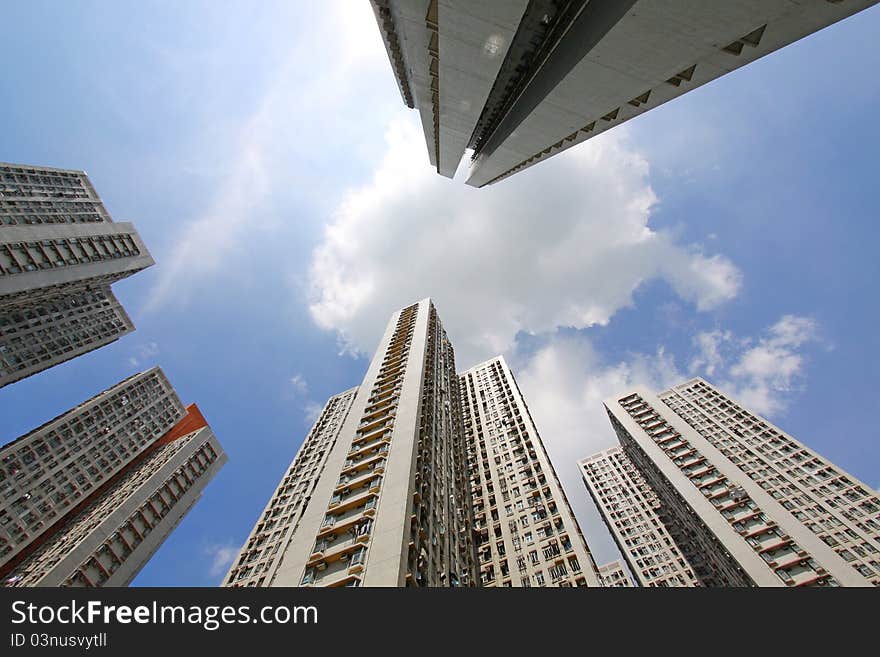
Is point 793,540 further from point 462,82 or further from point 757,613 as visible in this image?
point 462,82

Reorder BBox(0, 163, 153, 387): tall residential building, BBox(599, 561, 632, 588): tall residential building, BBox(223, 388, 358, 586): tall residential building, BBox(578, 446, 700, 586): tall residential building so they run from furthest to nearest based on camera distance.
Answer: BBox(599, 561, 632, 588): tall residential building < BBox(578, 446, 700, 586): tall residential building < BBox(0, 163, 153, 387): tall residential building < BBox(223, 388, 358, 586): tall residential building

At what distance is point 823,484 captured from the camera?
169 feet

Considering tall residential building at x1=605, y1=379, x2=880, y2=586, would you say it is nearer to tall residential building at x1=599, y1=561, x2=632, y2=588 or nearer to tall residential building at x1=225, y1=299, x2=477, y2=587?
tall residential building at x1=225, y1=299, x2=477, y2=587

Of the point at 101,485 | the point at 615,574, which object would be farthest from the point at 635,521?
the point at 101,485

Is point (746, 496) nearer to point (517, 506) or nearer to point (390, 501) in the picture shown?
point (517, 506)

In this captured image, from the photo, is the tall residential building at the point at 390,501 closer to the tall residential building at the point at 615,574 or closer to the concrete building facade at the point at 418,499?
the concrete building facade at the point at 418,499

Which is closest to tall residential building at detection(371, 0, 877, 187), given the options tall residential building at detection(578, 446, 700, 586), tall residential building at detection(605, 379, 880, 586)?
tall residential building at detection(605, 379, 880, 586)

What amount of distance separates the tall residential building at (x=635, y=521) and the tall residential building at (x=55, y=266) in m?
97.9

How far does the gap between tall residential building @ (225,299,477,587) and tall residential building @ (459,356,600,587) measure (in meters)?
4.43

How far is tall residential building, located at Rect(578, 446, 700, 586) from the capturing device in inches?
2648

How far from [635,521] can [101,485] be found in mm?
94069

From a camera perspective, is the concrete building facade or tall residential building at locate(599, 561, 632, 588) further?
tall residential building at locate(599, 561, 632, 588)

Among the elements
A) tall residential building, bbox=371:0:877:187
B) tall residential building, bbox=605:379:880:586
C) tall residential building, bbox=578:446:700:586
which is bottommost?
tall residential building, bbox=578:446:700:586

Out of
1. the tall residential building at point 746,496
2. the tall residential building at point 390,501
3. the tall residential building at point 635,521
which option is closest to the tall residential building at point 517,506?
the tall residential building at point 390,501
